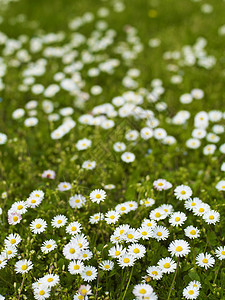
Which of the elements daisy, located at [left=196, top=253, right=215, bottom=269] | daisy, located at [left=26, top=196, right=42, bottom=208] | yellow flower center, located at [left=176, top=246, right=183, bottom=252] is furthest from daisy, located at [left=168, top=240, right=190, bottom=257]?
daisy, located at [left=26, top=196, right=42, bottom=208]

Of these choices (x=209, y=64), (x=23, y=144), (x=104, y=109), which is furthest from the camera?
(x=209, y=64)

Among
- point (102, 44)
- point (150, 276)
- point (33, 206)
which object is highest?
point (102, 44)

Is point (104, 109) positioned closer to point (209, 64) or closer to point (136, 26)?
point (209, 64)

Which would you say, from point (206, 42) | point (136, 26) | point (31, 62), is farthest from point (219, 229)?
point (136, 26)

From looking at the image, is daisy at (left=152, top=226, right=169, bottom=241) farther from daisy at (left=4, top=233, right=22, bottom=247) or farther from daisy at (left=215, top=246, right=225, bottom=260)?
daisy at (left=4, top=233, right=22, bottom=247)

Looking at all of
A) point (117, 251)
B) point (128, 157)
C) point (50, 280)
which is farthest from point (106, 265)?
point (128, 157)

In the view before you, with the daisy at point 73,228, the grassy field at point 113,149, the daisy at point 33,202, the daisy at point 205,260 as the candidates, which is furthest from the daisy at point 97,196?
the daisy at point 205,260

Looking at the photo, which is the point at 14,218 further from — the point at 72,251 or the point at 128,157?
the point at 128,157
